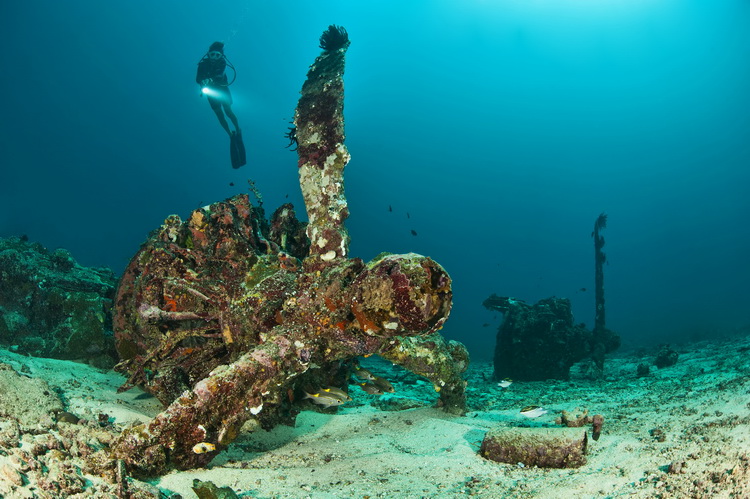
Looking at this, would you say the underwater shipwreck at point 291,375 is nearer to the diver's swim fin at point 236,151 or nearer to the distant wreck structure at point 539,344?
the distant wreck structure at point 539,344

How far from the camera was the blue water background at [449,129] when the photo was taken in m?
96.1

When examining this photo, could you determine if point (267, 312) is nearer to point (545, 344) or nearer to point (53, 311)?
point (53, 311)

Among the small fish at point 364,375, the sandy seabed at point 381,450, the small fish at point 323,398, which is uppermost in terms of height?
the small fish at point 364,375

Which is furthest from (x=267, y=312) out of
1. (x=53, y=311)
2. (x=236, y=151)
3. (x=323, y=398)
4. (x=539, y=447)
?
(x=236, y=151)

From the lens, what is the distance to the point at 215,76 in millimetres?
17672

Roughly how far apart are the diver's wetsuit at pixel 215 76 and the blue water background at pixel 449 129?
79.8m

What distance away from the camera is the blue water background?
96125mm

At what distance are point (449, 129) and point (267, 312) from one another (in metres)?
132

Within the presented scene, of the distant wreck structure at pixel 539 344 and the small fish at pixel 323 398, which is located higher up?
the distant wreck structure at pixel 539 344

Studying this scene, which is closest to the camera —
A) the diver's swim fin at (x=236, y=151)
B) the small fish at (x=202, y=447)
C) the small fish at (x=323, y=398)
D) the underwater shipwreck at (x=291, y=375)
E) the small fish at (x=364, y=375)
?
the underwater shipwreck at (x=291, y=375)

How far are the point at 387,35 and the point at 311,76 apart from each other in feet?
Result: 437

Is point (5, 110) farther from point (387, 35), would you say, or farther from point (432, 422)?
point (432, 422)

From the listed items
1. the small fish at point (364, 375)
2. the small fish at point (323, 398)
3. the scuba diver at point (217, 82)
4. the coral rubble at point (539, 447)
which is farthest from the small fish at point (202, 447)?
the scuba diver at point (217, 82)

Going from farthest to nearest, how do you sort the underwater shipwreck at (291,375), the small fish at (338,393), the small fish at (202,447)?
the small fish at (338,393)
the small fish at (202,447)
the underwater shipwreck at (291,375)
